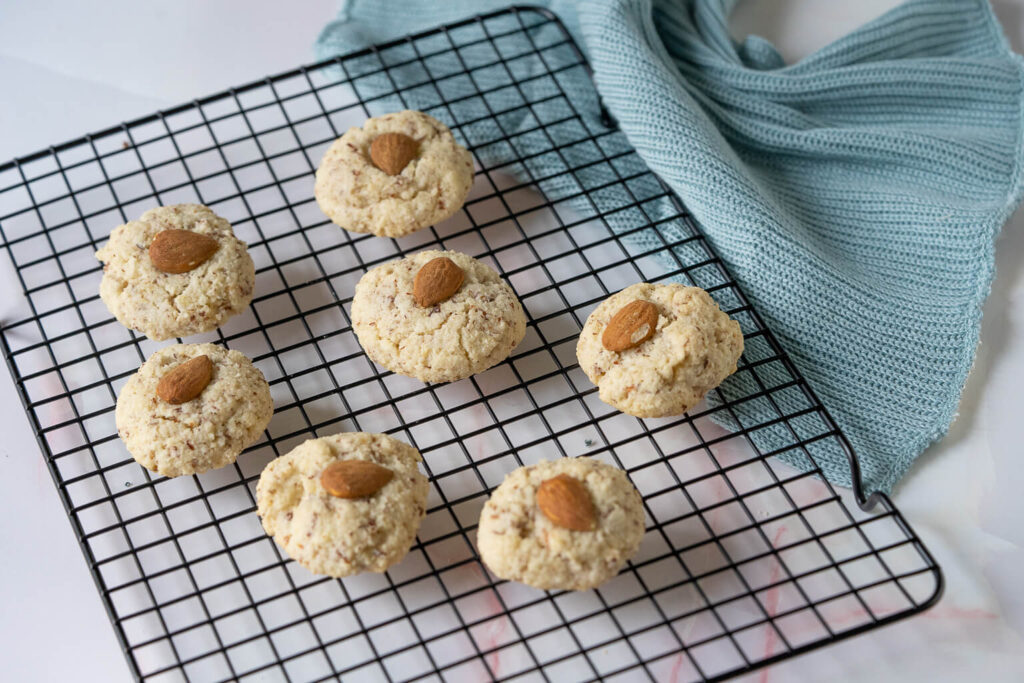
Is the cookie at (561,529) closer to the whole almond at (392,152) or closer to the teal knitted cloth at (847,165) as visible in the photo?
the teal knitted cloth at (847,165)

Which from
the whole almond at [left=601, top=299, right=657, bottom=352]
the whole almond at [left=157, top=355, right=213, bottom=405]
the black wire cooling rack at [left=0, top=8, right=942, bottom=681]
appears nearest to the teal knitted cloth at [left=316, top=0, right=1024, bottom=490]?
the black wire cooling rack at [left=0, top=8, right=942, bottom=681]

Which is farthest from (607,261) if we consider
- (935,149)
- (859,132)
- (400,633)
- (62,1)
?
(62,1)

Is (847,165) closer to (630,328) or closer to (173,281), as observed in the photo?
(630,328)

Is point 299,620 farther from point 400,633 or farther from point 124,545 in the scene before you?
point 124,545

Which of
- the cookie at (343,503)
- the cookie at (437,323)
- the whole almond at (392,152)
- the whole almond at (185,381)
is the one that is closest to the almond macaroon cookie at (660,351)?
the cookie at (437,323)

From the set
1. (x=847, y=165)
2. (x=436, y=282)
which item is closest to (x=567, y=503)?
(x=436, y=282)

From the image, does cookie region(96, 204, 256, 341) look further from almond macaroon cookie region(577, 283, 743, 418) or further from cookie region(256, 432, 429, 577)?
almond macaroon cookie region(577, 283, 743, 418)
